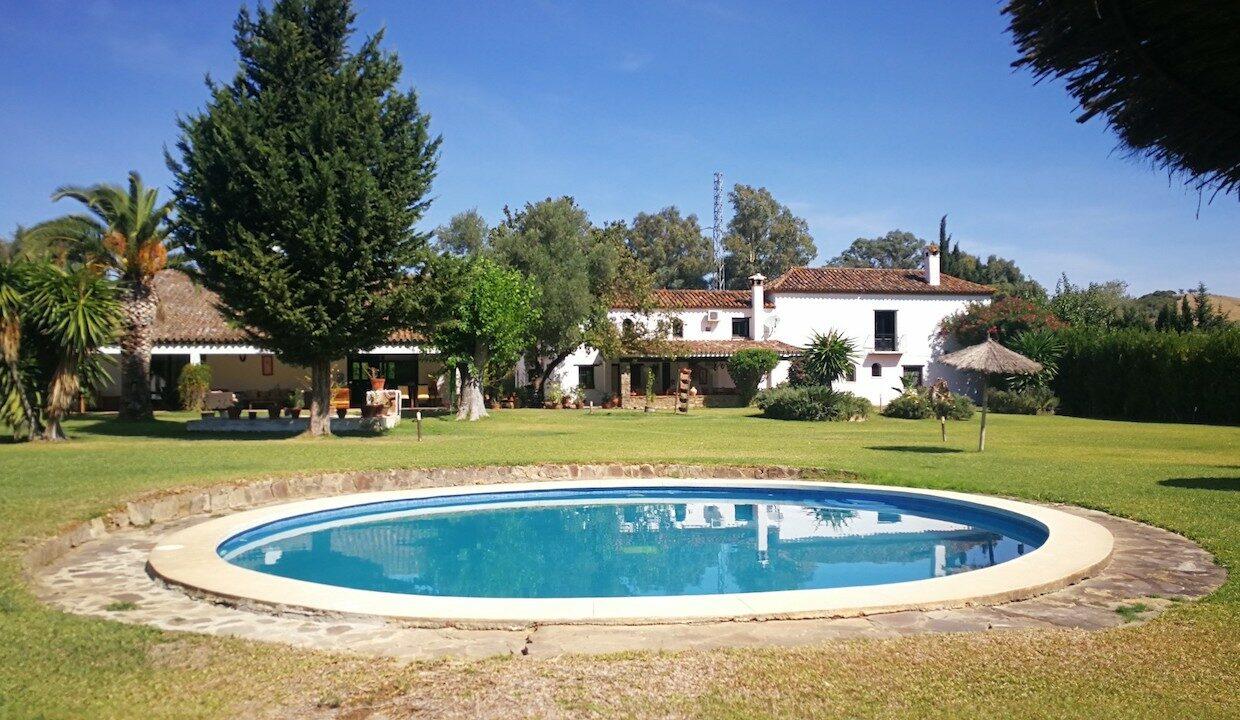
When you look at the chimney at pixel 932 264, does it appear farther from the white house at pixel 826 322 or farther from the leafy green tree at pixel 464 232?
the leafy green tree at pixel 464 232

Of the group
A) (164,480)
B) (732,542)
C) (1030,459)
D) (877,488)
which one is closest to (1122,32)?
(732,542)

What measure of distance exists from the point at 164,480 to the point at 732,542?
817 cm

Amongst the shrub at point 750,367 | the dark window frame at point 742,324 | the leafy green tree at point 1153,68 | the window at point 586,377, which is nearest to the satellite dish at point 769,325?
the dark window frame at point 742,324

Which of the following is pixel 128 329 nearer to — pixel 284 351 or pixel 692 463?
pixel 284 351

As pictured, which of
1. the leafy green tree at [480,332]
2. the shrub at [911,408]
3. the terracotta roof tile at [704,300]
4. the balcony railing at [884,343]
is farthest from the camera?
the balcony railing at [884,343]

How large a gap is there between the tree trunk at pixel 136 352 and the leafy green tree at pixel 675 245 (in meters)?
47.8

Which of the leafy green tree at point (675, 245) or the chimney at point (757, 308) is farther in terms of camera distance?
the leafy green tree at point (675, 245)

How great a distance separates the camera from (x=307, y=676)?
16.1 feet

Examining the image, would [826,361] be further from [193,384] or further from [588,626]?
[588,626]

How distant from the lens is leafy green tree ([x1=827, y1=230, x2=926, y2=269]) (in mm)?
92875

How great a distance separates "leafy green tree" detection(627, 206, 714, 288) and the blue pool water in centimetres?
5825

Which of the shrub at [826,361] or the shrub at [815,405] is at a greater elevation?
the shrub at [826,361]

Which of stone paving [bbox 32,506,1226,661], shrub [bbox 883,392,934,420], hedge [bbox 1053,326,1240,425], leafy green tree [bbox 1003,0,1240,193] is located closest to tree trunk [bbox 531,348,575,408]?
shrub [bbox 883,392,934,420]

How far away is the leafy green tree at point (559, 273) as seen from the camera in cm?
3872
